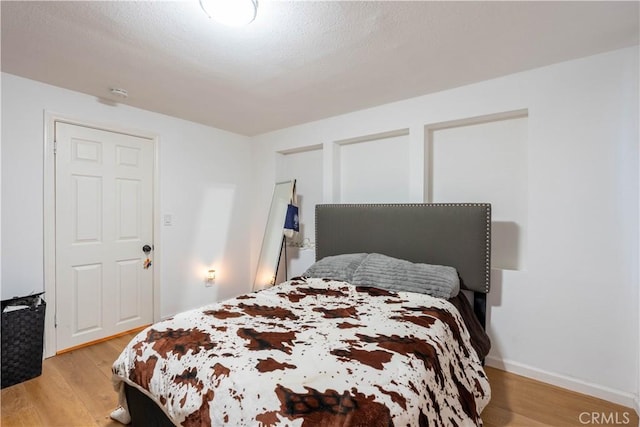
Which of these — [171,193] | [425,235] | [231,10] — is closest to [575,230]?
[425,235]

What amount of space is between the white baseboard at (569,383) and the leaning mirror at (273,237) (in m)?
2.43

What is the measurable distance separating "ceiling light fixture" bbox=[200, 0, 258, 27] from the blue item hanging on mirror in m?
2.32

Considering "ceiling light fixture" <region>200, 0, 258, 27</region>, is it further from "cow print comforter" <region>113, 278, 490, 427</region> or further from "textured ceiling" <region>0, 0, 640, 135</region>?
"cow print comforter" <region>113, 278, 490, 427</region>

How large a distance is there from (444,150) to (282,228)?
6.78 ft

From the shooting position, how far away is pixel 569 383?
6.98 feet

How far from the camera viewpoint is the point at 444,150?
2.90m

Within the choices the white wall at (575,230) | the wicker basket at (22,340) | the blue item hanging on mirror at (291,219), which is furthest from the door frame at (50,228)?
the white wall at (575,230)

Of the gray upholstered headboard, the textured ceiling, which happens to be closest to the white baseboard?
the gray upholstered headboard

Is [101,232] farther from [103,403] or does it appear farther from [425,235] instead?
[425,235]

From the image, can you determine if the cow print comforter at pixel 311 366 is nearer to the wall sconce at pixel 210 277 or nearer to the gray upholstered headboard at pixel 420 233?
the gray upholstered headboard at pixel 420 233

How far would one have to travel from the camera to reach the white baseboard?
6.36 feet

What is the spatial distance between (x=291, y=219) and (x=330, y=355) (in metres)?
2.48

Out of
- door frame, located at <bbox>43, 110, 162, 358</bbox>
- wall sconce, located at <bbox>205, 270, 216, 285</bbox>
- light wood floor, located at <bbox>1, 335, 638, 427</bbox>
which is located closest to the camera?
light wood floor, located at <bbox>1, 335, 638, 427</bbox>

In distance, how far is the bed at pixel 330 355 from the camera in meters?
1.06
